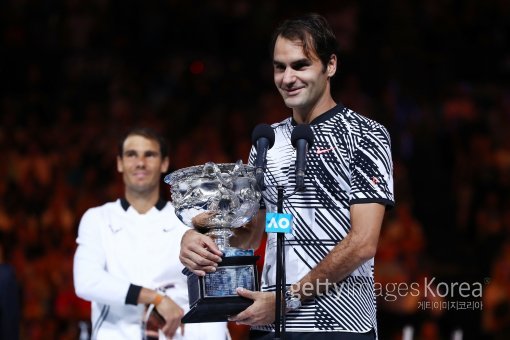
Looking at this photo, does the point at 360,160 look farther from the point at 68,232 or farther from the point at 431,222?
the point at 431,222

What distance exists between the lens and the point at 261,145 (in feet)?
10.7

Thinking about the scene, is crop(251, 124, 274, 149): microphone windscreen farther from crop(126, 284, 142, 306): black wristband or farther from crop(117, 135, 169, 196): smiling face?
crop(117, 135, 169, 196): smiling face

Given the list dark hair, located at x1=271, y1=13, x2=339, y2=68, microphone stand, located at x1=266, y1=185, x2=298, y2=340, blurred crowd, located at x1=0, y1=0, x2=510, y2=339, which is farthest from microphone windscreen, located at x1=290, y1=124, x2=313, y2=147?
blurred crowd, located at x1=0, y1=0, x2=510, y2=339

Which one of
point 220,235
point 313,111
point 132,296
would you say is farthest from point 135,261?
point 313,111

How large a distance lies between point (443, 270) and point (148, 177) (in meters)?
4.11

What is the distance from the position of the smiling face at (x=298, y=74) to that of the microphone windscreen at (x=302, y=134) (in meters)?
0.22

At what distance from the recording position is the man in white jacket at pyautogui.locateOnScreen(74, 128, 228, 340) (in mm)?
4488

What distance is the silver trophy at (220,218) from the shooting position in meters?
3.21

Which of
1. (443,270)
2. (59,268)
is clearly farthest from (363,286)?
(443,270)

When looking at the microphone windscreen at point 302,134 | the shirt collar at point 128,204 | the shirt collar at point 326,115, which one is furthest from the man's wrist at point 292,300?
the shirt collar at point 128,204

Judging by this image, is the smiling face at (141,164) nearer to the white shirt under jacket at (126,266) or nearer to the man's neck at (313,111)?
the white shirt under jacket at (126,266)

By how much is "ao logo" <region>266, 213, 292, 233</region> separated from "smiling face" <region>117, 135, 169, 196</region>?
1.82 m

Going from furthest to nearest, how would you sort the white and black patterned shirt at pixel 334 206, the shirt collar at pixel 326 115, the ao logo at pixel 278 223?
the shirt collar at pixel 326 115 → the white and black patterned shirt at pixel 334 206 → the ao logo at pixel 278 223

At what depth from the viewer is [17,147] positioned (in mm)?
8719
